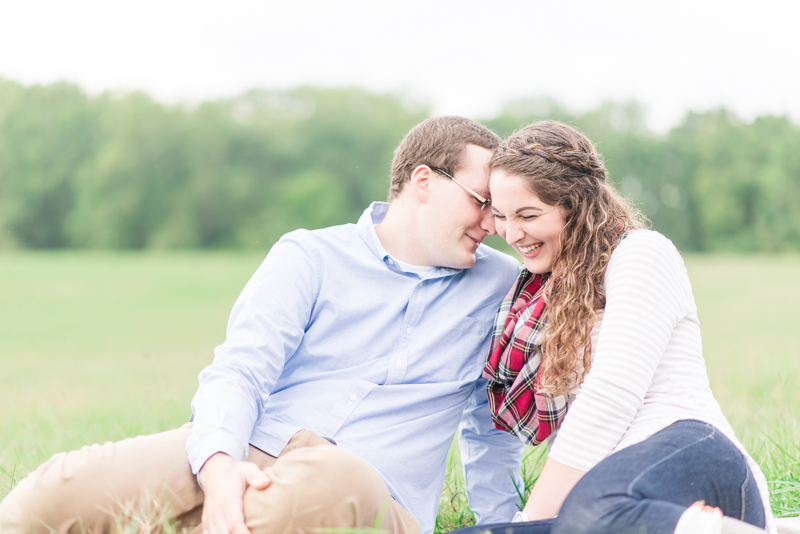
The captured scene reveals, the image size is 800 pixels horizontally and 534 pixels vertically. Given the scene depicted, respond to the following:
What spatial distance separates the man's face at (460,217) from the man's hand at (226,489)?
43.8 inches

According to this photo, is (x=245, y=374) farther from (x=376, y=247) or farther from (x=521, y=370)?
(x=521, y=370)

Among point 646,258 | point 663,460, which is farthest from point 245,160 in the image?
point 663,460

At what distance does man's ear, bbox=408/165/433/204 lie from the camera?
2752mm

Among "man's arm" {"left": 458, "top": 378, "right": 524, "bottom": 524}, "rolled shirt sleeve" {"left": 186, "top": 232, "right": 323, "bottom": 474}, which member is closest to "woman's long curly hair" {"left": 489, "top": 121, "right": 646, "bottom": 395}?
"man's arm" {"left": 458, "top": 378, "right": 524, "bottom": 524}

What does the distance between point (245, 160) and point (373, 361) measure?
51710 millimetres

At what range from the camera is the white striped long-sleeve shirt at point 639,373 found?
6.56ft

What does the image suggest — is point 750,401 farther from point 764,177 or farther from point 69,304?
point 764,177

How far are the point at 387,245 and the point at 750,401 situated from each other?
3333mm

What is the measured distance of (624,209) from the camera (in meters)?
2.41

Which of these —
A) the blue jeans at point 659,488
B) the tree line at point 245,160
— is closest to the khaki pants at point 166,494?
the blue jeans at point 659,488

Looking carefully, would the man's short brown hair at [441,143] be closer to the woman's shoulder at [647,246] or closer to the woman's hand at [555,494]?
the woman's shoulder at [647,246]

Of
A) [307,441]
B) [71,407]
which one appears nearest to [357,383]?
[307,441]

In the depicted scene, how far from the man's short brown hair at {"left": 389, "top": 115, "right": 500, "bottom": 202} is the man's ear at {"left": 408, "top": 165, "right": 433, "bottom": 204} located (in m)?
0.03

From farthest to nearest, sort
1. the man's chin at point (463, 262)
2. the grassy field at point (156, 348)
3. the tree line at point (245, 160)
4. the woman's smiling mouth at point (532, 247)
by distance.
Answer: the tree line at point (245, 160) → the grassy field at point (156, 348) → the man's chin at point (463, 262) → the woman's smiling mouth at point (532, 247)
